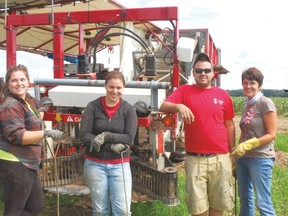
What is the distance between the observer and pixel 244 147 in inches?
130

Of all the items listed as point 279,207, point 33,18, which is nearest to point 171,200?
point 279,207

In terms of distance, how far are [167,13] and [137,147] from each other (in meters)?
1.79

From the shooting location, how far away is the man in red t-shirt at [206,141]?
330 cm

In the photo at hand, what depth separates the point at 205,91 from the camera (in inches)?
132

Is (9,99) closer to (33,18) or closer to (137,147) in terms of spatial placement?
(137,147)

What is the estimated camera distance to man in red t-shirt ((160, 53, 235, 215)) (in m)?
3.30

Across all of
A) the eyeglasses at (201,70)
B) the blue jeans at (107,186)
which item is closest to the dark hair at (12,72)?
the blue jeans at (107,186)

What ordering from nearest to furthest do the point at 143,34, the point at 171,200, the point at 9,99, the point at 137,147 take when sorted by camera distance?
the point at 9,99, the point at 171,200, the point at 137,147, the point at 143,34

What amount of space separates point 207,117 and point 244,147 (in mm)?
422

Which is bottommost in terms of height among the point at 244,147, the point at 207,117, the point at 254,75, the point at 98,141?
the point at 244,147

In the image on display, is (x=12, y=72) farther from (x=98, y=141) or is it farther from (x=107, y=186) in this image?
(x=107, y=186)

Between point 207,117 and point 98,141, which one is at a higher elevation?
point 207,117

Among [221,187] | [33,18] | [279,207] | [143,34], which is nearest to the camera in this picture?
[221,187]

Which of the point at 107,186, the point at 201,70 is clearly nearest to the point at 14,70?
the point at 107,186
